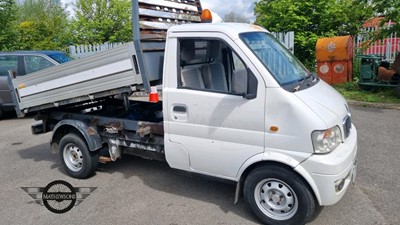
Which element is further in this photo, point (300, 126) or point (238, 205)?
point (238, 205)

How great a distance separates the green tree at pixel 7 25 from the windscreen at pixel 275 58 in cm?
1329

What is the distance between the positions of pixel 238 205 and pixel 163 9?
275 cm

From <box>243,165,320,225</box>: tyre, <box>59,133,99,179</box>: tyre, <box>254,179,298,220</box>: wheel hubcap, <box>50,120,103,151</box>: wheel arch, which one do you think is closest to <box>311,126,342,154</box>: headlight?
<box>243,165,320,225</box>: tyre

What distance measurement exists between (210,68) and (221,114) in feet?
3.07

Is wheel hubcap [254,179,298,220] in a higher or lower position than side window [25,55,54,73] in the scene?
lower

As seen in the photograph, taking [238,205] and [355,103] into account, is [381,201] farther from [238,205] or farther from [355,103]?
[355,103]

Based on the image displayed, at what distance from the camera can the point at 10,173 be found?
510 centimetres

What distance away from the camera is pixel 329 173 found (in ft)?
9.66

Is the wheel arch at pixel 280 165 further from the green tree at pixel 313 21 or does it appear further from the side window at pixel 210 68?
the green tree at pixel 313 21

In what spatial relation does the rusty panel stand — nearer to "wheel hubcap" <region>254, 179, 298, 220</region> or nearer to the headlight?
the headlight

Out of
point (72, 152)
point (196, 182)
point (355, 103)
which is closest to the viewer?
point (196, 182)

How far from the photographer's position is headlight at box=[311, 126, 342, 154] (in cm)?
296

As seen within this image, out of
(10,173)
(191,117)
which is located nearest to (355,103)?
(191,117)

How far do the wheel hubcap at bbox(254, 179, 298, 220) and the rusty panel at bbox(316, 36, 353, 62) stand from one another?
7.89 m
